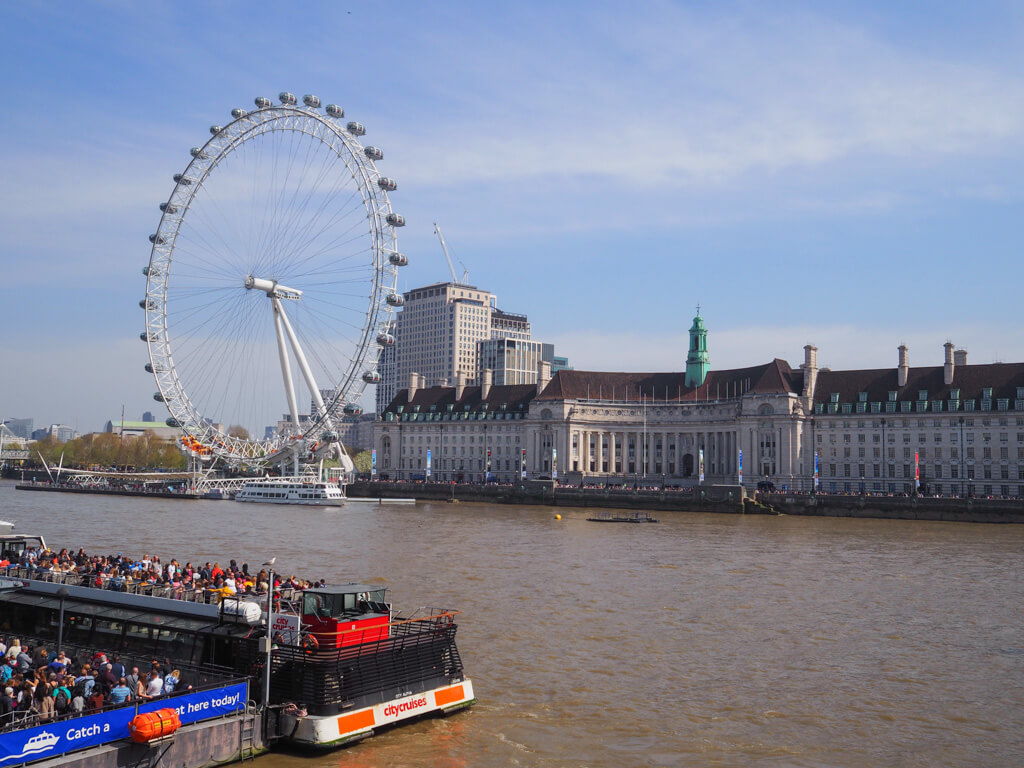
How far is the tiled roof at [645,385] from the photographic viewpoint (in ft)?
457

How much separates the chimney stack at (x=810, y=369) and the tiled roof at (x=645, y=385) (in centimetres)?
734

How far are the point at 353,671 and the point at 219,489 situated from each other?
113 meters

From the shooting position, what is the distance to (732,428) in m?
135

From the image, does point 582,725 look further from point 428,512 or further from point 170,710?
point 428,512

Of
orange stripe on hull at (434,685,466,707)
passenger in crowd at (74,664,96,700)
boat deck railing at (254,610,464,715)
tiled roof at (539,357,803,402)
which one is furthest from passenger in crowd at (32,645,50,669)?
tiled roof at (539,357,803,402)

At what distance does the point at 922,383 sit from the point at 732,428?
26826 millimetres

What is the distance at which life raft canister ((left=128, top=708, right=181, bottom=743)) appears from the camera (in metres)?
17.2

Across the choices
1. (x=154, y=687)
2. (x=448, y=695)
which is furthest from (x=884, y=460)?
(x=154, y=687)

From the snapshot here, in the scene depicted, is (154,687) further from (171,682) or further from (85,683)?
(85,683)

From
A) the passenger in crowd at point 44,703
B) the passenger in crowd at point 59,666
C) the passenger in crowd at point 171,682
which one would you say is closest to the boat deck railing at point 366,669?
the passenger in crowd at point 171,682

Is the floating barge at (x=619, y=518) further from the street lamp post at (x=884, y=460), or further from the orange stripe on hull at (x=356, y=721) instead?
the orange stripe on hull at (x=356, y=721)

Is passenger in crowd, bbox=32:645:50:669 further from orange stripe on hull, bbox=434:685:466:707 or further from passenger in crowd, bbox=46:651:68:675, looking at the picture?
orange stripe on hull, bbox=434:685:466:707

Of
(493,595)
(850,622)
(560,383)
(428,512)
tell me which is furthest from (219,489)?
(850,622)

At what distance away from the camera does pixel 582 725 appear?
22.3 m
